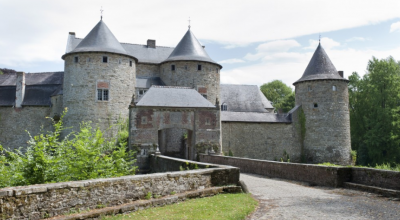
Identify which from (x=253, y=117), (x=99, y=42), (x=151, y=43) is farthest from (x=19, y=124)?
(x=253, y=117)

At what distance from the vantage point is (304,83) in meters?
31.6

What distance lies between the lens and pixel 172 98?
73.2 feet

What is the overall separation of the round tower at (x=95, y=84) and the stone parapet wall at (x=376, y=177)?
765 inches

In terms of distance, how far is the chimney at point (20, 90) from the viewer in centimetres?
3027

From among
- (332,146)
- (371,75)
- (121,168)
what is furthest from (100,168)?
(371,75)

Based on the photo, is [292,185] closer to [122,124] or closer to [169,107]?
[169,107]

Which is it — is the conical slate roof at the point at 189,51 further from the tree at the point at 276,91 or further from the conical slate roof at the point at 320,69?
the tree at the point at 276,91

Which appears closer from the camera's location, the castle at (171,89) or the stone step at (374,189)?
the stone step at (374,189)

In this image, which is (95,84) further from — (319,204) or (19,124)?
(319,204)

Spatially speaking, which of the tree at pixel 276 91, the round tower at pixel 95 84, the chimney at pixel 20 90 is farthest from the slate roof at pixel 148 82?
the tree at pixel 276 91

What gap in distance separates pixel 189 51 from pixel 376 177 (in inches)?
883

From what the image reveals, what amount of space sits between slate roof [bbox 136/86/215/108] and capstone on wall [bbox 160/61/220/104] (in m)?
6.05

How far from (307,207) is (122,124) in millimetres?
20704

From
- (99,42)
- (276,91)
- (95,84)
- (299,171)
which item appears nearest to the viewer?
(299,171)
